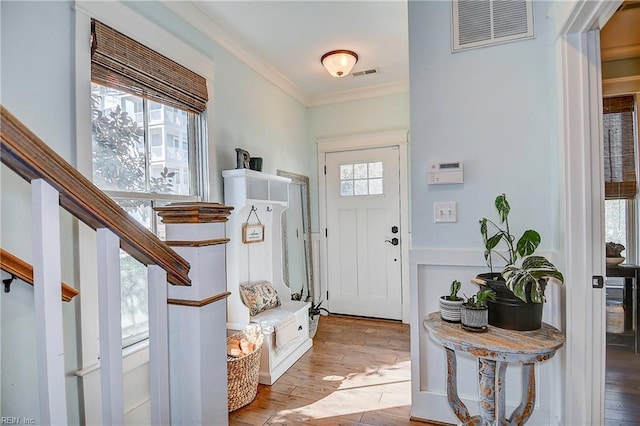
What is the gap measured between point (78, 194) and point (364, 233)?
11.8 ft

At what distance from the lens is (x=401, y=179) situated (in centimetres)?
388

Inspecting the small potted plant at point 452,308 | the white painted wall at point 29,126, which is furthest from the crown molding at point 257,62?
the small potted plant at point 452,308

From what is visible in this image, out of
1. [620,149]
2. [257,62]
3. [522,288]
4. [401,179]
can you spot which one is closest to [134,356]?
[522,288]

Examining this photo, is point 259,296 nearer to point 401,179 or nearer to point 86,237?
point 86,237

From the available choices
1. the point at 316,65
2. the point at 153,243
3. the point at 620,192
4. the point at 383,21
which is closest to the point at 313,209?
the point at 316,65

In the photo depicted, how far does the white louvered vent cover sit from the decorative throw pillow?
2270mm

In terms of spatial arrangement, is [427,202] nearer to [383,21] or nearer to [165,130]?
[383,21]

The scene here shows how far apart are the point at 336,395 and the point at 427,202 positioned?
1454 millimetres

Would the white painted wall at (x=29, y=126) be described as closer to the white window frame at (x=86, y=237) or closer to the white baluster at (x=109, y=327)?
the white window frame at (x=86, y=237)

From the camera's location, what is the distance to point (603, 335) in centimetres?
158

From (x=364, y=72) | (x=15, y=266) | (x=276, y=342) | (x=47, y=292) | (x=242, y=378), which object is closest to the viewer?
(x=47, y=292)

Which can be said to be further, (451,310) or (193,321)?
(451,310)

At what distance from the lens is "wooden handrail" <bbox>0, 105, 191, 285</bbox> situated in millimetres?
538

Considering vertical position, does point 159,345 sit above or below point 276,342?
above
